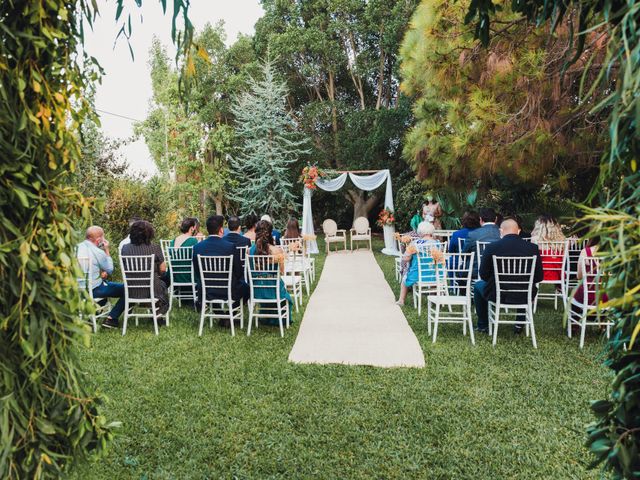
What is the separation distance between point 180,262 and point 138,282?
1.04 meters

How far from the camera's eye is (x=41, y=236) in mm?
1615

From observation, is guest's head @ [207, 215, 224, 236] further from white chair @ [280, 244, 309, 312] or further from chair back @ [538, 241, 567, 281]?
chair back @ [538, 241, 567, 281]

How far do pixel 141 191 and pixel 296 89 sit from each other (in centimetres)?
1230

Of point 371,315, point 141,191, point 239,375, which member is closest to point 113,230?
point 141,191

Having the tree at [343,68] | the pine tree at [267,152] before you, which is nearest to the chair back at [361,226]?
the pine tree at [267,152]

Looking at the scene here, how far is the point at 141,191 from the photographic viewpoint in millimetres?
11500

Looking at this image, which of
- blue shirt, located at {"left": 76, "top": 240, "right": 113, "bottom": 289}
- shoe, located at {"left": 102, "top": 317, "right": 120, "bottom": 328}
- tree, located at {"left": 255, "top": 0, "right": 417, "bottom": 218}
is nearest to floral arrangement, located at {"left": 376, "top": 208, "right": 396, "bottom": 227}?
tree, located at {"left": 255, "top": 0, "right": 417, "bottom": 218}

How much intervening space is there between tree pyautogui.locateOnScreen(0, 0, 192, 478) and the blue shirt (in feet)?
14.6

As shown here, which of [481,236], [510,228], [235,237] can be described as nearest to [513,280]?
[510,228]

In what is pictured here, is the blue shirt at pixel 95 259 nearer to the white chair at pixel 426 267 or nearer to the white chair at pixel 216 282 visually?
the white chair at pixel 216 282

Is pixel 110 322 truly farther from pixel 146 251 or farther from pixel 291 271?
pixel 291 271

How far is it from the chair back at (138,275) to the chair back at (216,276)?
627mm

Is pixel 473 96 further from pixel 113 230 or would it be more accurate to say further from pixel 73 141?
pixel 113 230

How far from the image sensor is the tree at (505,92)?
5.01m
